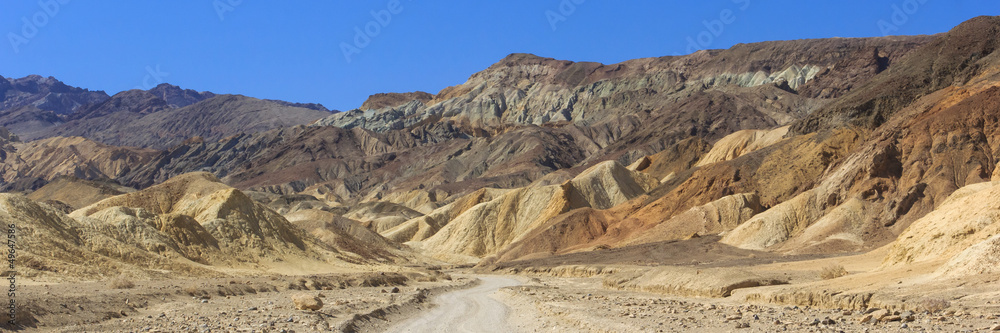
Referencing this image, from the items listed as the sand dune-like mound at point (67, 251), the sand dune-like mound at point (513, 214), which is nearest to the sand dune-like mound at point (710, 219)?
the sand dune-like mound at point (513, 214)

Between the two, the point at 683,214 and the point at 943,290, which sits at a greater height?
the point at 683,214

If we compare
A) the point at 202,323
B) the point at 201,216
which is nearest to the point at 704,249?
the point at 201,216

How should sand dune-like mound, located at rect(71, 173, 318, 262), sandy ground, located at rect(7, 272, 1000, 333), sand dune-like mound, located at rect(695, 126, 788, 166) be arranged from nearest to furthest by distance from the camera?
sandy ground, located at rect(7, 272, 1000, 333) < sand dune-like mound, located at rect(71, 173, 318, 262) < sand dune-like mound, located at rect(695, 126, 788, 166)

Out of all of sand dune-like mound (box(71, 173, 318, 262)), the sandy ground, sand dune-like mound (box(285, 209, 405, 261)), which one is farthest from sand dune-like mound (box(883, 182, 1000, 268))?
sand dune-like mound (box(285, 209, 405, 261))

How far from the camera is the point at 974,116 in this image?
6894 centimetres

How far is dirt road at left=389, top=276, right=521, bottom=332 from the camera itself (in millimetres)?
23250

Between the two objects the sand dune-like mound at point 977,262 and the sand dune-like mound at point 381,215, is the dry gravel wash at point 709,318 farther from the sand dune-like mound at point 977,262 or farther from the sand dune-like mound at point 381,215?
the sand dune-like mound at point 381,215

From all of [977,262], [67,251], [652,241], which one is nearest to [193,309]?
[67,251]

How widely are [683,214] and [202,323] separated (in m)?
70.4

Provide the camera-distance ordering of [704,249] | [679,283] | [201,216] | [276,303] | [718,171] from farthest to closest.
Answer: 1. [718,171]
2. [704,249]
3. [201,216]
4. [679,283]
5. [276,303]

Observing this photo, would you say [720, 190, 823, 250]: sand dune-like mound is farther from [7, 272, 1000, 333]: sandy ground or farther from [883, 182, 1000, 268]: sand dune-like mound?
[7, 272, 1000, 333]: sandy ground

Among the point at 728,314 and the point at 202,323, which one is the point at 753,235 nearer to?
the point at 728,314

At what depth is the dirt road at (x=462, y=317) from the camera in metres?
23.2

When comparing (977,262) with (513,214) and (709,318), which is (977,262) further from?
(513,214)
